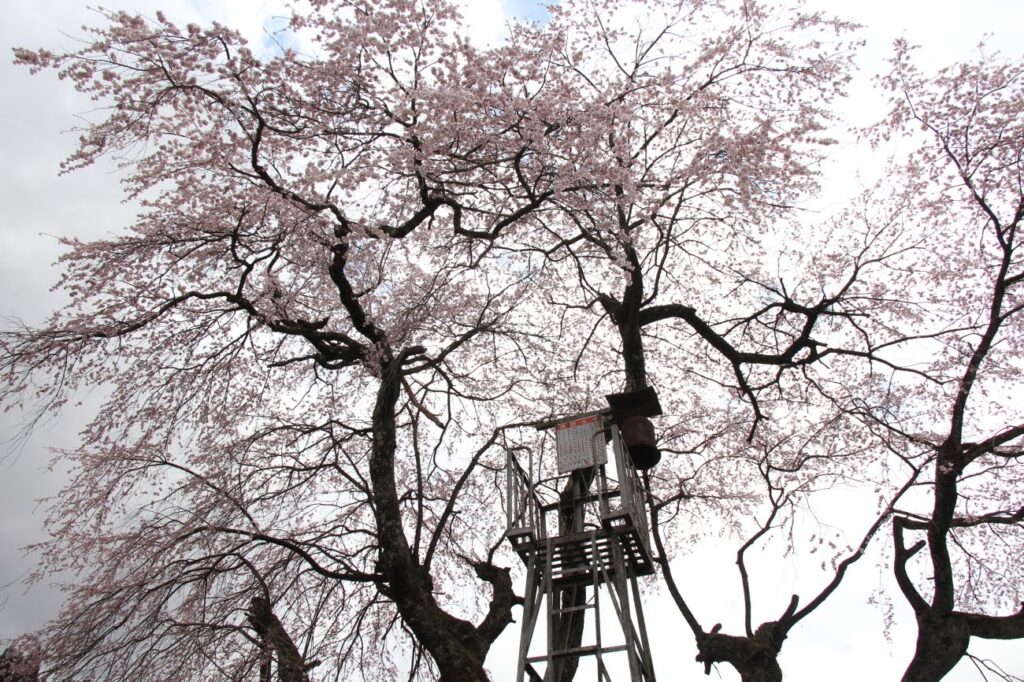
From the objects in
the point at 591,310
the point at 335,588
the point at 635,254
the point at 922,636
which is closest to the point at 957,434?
the point at 922,636

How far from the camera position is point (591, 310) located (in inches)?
479

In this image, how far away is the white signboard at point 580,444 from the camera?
8234 mm

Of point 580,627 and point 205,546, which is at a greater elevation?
point 205,546

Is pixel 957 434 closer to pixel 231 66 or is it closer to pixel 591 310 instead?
pixel 591 310

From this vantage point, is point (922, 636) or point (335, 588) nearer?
point (922, 636)

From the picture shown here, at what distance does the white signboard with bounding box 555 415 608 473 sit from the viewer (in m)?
8.23

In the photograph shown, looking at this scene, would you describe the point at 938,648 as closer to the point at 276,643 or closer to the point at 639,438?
the point at 639,438

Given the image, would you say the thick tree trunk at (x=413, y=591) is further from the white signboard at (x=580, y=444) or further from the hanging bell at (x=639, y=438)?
the hanging bell at (x=639, y=438)

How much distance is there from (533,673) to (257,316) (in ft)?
18.4

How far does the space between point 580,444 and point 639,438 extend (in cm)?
70

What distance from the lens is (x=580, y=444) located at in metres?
8.40

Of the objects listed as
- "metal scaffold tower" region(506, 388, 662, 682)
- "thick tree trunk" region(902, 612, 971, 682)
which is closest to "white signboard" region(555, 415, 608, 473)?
"metal scaffold tower" region(506, 388, 662, 682)

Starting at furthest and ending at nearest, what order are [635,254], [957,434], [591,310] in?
[591,310], [635,254], [957,434]

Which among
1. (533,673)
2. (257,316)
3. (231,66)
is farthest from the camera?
(257,316)
